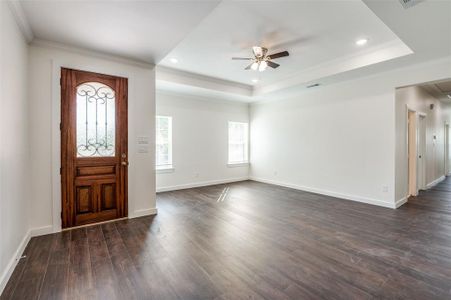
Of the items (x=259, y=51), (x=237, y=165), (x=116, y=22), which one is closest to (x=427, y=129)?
(x=237, y=165)

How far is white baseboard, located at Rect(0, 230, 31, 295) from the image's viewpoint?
2.00 metres

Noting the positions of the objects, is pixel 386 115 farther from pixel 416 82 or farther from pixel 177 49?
A: pixel 177 49

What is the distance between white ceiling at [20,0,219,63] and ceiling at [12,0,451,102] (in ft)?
0.03

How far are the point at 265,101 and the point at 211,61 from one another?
3119mm

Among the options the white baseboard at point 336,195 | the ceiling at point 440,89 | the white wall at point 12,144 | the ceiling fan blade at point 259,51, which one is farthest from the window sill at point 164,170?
the ceiling at point 440,89

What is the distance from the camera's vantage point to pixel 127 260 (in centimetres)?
246

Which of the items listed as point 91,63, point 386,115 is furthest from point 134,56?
point 386,115

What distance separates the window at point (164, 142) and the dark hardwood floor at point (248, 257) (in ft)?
6.83

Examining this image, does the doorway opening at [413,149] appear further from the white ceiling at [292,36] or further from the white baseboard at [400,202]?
the white ceiling at [292,36]

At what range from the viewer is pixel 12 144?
7.69ft

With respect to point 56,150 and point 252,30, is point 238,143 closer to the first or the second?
point 252,30

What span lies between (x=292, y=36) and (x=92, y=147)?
358 centimetres

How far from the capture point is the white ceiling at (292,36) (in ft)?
8.89

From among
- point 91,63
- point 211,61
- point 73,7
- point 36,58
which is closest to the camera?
point 73,7
